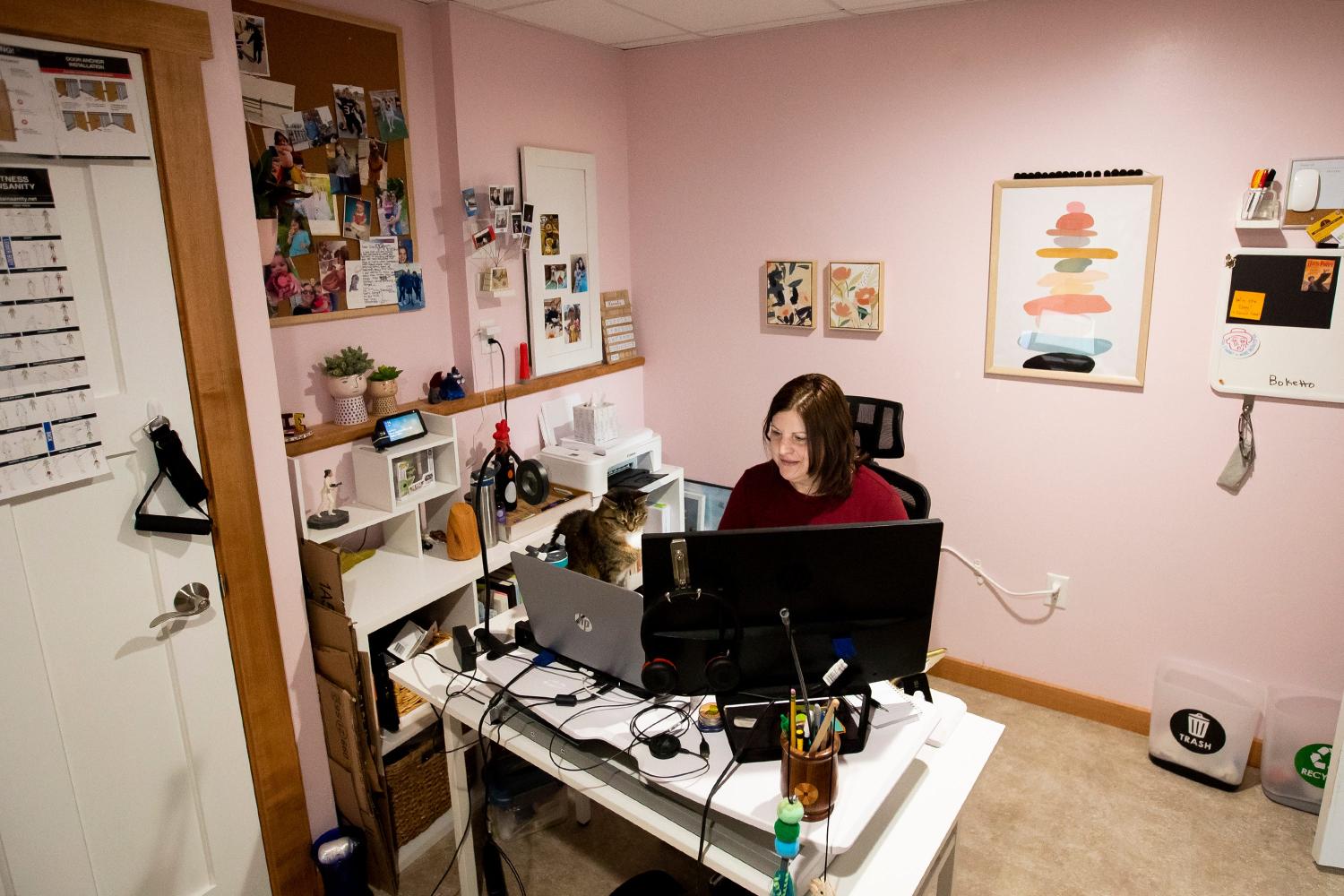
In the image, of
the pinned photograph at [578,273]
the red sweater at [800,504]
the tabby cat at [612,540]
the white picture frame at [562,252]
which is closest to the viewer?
the tabby cat at [612,540]

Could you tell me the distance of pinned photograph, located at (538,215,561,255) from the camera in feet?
11.9

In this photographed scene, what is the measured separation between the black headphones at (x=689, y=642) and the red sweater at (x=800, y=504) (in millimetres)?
718

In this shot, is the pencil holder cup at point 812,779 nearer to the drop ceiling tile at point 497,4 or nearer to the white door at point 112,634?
the white door at point 112,634

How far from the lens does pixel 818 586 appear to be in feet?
5.35

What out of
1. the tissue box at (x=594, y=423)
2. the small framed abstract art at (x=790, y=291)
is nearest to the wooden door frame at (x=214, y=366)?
the tissue box at (x=594, y=423)

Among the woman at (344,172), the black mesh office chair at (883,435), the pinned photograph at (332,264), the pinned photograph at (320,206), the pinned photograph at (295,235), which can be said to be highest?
the woman at (344,172)

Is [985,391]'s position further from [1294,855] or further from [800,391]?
[1294,855]

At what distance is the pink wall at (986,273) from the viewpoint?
9.13 feet

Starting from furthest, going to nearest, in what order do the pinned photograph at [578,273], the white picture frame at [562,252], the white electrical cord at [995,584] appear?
1. the pinned photograph at [578,273]
2. the white picture frame at [562,252]
3. the white electrical cord at [995,584]

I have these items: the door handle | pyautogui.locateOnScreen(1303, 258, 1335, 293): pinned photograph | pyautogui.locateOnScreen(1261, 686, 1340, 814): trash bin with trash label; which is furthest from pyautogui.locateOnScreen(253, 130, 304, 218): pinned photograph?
pyautogui.locateOnScreen(1261, 686, 1340, 814): trash bin with trash label

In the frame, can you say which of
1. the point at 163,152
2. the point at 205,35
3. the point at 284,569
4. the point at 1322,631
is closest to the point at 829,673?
the point at 284,569

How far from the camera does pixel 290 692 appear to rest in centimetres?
244

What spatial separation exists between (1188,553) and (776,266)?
194 cm

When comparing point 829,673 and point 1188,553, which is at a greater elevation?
point 829,673
